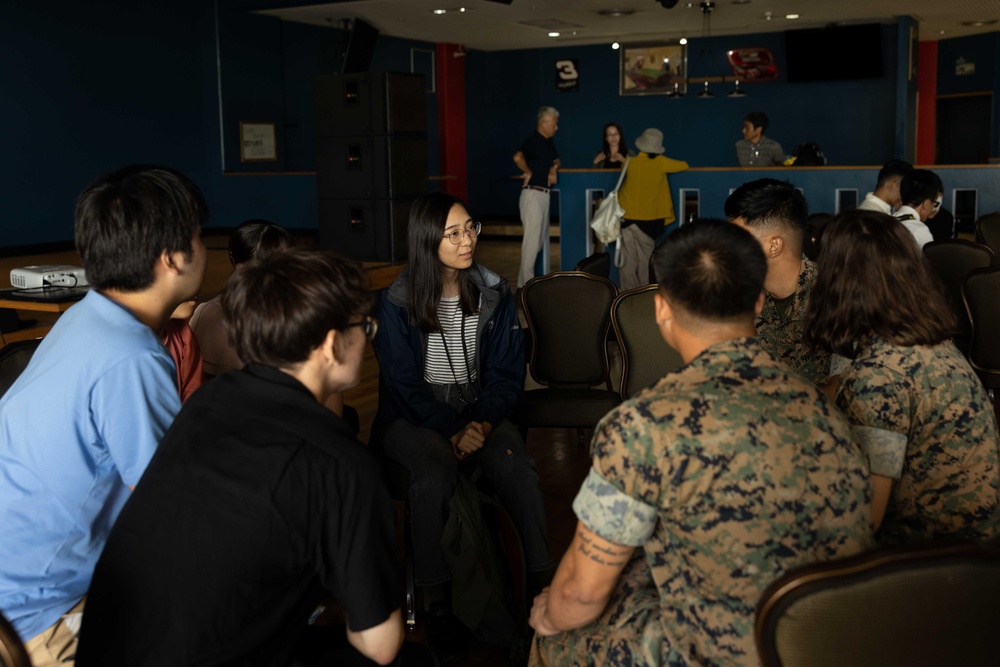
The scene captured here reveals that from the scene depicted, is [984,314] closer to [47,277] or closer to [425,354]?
[425,354]

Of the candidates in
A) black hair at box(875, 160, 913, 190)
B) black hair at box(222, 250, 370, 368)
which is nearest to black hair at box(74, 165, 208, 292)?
black hair at box(222, 250, 370, 368)

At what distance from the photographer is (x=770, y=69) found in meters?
14.4

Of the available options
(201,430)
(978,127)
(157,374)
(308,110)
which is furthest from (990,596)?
(978,127)

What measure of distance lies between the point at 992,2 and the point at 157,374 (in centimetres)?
1199

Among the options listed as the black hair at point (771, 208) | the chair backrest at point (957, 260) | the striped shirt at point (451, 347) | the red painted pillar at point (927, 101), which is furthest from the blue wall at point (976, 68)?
the striped shirt at point (451, 347)

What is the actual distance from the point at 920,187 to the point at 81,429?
419cm

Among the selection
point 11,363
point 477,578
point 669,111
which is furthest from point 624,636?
point 669,111

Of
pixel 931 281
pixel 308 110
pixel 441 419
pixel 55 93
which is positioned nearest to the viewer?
pixel 931 281

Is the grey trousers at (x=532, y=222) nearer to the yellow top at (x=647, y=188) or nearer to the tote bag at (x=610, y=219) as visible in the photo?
→ the tote bag at (x=610, y=219)

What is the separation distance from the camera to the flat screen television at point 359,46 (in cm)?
1199

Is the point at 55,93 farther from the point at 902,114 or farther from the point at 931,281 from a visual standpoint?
the point at 931,281

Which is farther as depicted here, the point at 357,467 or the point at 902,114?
the point at 902,114

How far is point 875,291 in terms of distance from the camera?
193 cm

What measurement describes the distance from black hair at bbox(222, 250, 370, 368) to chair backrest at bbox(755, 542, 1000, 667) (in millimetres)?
752
